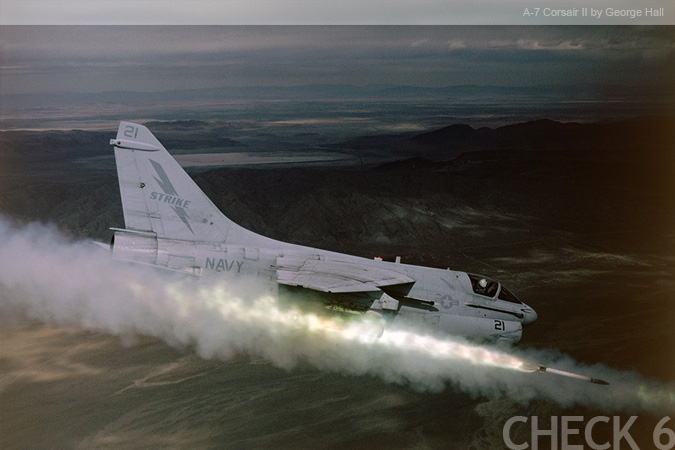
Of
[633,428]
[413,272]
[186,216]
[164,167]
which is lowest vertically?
[633,428]

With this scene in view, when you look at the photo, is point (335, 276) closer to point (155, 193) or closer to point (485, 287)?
point (485, 287)

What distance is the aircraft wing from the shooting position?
2070 cm

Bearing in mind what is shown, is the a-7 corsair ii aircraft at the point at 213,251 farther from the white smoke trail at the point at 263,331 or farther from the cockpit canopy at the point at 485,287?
the cockpit canopy at the point at 485,287

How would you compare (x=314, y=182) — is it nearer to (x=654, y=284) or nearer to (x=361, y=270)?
(x=654, y=284)

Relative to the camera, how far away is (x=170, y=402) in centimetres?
2762

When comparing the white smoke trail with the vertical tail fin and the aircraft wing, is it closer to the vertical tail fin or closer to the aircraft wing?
the vertical tail fin

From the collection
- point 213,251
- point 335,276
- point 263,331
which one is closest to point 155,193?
point 213,251

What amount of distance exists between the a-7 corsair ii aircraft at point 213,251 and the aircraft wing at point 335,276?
0.16 ft

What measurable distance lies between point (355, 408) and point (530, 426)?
7929 millimetres

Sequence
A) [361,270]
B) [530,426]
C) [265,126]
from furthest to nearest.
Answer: [265,126], [530,426], [361,270]

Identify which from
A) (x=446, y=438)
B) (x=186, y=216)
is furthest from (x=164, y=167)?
(x=446, y=438)

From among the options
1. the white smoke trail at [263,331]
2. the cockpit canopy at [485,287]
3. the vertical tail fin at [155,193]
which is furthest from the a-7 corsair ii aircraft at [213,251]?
the cockpit canopy at [485,287]

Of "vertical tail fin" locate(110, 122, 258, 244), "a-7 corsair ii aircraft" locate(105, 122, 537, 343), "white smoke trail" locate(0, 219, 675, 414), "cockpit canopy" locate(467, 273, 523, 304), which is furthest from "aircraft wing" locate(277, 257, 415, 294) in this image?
"vertical tail fin" locate(110, 122, 258, 244)

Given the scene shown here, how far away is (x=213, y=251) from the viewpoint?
23.8 meters
